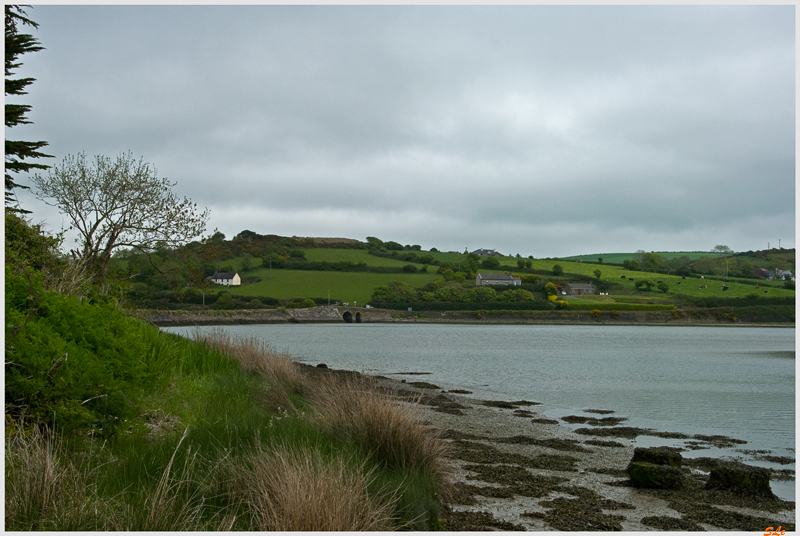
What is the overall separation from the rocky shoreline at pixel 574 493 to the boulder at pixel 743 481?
0.34 ft

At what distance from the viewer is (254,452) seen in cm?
646

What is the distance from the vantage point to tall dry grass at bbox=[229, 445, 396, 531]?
4.66 m

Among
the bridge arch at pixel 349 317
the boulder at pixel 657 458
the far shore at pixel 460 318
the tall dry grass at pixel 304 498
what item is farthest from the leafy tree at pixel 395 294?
the tall dry grass at pixel 304 498

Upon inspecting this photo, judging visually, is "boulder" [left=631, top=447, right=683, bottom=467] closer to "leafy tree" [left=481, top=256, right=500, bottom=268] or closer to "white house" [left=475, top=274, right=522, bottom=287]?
"white house" [left=475, top=274, right=522, bottom=287]

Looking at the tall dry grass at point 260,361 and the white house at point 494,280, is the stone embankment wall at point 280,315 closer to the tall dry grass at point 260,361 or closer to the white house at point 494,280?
the white house at point 494,280

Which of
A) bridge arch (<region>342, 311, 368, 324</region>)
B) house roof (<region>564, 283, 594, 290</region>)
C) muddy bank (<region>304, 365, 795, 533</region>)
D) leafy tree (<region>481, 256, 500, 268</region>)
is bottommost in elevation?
bridge arch (<region>342, 311, 368, 324</region>)

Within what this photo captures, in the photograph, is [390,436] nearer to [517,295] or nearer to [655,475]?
[655,475]

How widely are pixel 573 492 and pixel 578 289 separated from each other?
121 m

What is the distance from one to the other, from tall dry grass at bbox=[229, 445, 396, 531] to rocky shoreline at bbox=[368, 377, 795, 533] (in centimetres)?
145

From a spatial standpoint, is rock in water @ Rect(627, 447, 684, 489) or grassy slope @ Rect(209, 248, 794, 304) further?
grassy slope @ Rect(209, 248, 794, 304)

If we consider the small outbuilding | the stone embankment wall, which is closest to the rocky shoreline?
the stone embankment wall

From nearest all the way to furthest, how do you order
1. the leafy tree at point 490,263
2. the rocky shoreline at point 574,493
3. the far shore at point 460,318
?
the rocky shoreline at point 574,493
the far shore at point 460,318
the leafy tree at point 490,263

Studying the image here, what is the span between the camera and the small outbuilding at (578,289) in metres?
124

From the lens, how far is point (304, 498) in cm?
469
